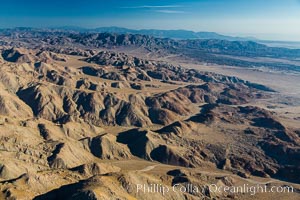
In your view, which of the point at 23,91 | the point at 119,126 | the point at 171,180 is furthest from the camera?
the point at 23,91

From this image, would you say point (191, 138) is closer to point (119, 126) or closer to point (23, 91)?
point (119, 126)

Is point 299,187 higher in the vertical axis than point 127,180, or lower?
lower

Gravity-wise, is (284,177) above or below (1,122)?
below

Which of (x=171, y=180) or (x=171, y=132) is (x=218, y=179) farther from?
(x=171, y=132)

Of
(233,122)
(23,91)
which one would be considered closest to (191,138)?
(233,122)

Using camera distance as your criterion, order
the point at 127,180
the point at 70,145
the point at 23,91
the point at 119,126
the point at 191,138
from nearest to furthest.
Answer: the point at 127,180
the point at 70,145
the point at 191,138
the point at 119,126
the point at 23,91

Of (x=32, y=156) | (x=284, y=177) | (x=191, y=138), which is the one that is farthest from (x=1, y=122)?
(x=284, y=177)

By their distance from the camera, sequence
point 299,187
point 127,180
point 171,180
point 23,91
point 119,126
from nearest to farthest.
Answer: point 127,180 → point 171,180 → point 299,187 → point 119,126 → point 23,91

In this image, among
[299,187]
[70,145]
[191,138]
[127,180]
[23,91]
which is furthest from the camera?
[23,91]

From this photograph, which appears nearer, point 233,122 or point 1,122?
point 1,122
